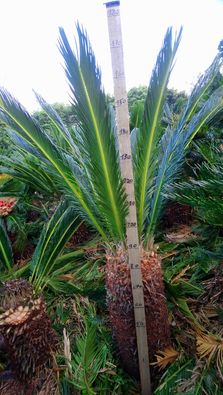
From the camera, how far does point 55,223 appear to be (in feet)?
8.52

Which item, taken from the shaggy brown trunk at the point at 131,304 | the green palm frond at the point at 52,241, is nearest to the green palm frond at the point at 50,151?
the shaggy brown trunk at the point at 131,304

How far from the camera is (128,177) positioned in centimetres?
163

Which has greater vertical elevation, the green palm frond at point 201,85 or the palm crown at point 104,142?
the green palm frond at point 201,85

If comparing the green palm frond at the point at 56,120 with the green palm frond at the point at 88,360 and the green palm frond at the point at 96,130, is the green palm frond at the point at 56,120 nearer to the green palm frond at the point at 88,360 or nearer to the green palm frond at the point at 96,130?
the green palm frond at the point at 96,130

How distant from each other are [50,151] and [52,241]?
2.87ft

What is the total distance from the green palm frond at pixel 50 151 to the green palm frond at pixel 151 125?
307mm

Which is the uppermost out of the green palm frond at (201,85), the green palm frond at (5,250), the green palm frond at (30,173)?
the green palm frond at (201,85)

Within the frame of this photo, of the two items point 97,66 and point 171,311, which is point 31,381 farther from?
point 97,66

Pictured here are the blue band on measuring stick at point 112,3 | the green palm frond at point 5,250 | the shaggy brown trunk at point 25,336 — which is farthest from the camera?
the green palm frond at point 5,250

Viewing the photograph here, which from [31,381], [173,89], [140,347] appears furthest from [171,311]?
[173,89]

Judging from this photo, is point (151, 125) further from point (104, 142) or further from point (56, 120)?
point (56, 120)

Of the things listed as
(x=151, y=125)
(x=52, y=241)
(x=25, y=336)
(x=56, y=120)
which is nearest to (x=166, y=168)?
(x=151, y=125)

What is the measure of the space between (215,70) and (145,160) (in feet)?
2.36

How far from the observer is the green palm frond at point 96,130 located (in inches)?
56.2
